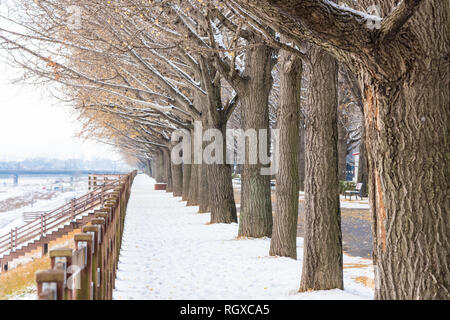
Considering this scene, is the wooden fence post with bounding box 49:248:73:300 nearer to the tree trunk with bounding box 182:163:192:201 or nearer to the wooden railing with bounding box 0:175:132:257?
the wooden railing with bounding box 0:175:132:257

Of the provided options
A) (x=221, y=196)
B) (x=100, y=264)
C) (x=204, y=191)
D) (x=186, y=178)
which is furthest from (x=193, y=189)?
(x=100, y=264)

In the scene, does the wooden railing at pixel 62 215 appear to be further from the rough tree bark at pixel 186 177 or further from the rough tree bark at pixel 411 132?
the rough tree bark at pixel 411 132

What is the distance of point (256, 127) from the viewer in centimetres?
1027

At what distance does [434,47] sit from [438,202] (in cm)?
117

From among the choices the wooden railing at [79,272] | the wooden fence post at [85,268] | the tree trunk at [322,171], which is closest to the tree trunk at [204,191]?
the tree trunk at [322,171]

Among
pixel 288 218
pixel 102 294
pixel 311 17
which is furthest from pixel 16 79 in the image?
pixel 311 17

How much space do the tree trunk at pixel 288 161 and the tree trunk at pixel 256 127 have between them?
6.15 feet

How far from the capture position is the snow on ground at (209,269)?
5.82m

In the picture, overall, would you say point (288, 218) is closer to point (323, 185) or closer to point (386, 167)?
point (323, 185)

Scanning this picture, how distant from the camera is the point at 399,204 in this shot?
3447 millimetres

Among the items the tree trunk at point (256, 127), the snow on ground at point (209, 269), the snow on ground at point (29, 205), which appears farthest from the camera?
the snow on ground at point (29, 205)

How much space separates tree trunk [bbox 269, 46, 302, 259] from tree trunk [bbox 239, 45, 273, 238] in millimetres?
1876

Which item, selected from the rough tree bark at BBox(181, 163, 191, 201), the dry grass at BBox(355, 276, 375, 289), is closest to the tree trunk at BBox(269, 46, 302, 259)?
the dry grass at BBox(355, 276, 375, 289)

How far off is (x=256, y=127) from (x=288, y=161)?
2.28m
